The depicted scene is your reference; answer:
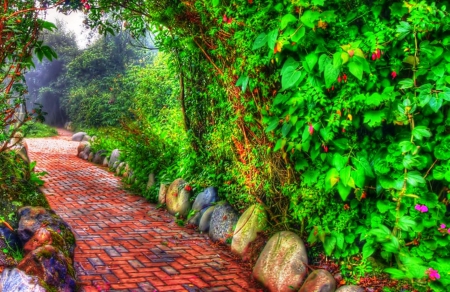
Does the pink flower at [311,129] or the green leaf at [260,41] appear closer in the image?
the pink flower at [311,129]

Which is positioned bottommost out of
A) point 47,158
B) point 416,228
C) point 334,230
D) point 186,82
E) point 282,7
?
point 47,158

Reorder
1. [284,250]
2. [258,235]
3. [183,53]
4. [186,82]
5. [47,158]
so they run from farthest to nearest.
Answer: [47,158]
[186,82]
[183,53]
[258,235]
[284,250]

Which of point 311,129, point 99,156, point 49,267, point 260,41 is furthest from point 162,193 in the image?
point 99,156

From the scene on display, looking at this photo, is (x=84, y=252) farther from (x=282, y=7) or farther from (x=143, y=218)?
(x=282, y=7)

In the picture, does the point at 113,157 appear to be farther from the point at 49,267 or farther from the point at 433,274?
the point at 433,274

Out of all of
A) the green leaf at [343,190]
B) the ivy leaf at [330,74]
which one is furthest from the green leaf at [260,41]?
the green leaf at [343,190]

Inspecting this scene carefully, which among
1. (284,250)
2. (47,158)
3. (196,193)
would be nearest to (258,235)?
(284,250)

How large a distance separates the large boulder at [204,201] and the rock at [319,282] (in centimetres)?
226

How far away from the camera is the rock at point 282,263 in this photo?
3.55 metres

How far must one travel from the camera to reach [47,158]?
11.4 metres

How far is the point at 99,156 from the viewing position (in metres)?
11.0

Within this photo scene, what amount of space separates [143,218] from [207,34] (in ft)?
9.01

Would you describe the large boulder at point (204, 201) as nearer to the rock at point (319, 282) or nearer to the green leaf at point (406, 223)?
the rock at point (319, 282)

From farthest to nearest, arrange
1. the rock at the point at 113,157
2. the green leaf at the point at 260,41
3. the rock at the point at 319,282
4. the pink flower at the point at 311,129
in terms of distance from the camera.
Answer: the rock at the point at 113,157 < the green leaf at the point at 260,41 < the rock at the point at 319,282 < the pink flower at the point at 311,129
